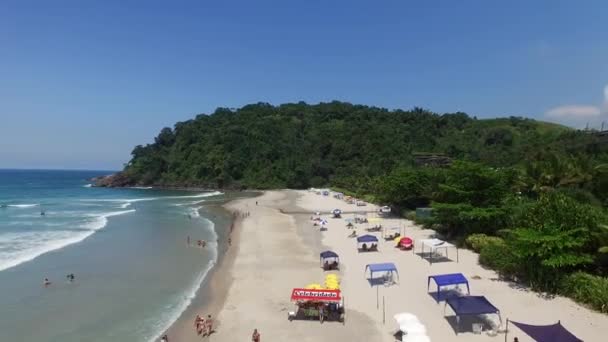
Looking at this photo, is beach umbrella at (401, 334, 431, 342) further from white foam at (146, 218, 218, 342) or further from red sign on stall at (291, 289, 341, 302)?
white foam at (146, 218, 218, 342)

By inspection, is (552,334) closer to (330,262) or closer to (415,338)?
(415,338)

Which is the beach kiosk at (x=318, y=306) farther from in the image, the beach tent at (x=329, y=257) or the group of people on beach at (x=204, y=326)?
the beach tent at (x=329, y=257)

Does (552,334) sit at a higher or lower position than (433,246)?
lower

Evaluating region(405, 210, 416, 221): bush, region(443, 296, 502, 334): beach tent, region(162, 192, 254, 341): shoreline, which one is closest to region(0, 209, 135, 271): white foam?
region(162, 192, 254, 341): shoreline

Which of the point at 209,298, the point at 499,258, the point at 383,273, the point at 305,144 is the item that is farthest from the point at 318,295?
the point at 305,144

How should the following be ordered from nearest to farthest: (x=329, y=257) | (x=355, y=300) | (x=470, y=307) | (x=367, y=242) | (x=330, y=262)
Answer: (x=470, y=307)
(x=355, y=300)
(x=329, y=257)
(x=330, y=262)
(x=367, y=242)

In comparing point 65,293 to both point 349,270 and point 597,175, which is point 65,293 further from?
point 597,175
